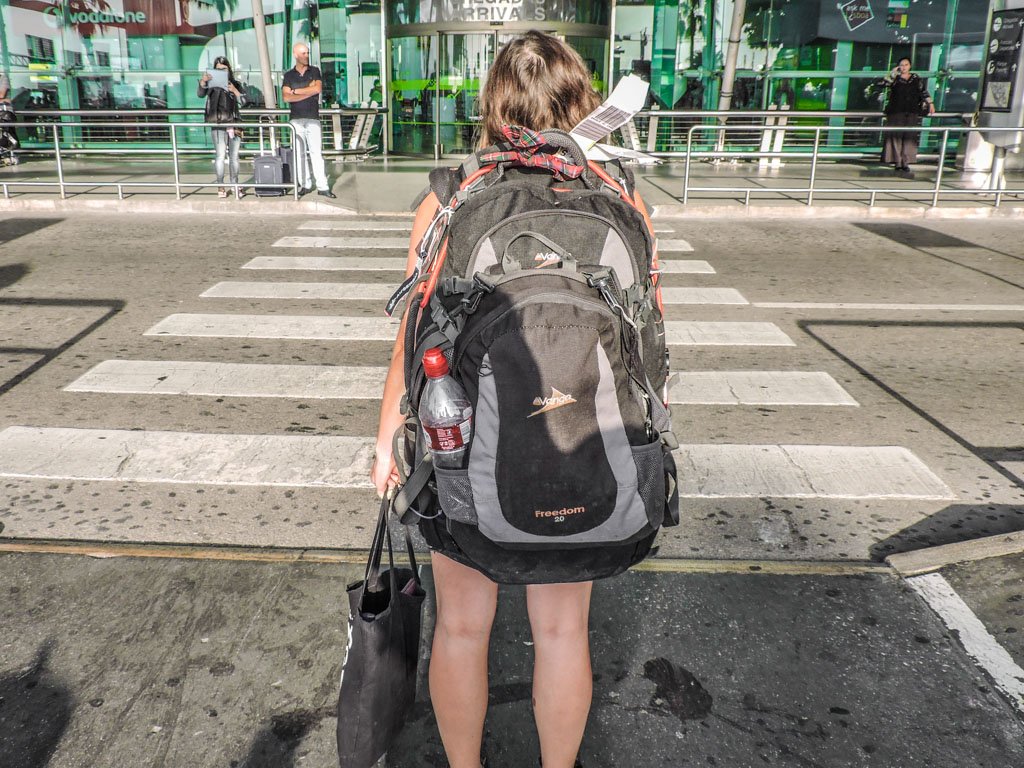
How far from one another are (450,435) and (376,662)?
69 cm

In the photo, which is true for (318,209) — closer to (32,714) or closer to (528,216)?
(32,714)

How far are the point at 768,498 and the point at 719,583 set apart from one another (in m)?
0.85

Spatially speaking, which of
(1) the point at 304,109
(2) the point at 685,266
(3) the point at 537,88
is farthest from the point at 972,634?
(1) the point at 304,109

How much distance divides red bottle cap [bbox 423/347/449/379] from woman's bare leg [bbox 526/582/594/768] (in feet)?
1.89

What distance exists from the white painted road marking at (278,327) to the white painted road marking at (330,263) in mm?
2012

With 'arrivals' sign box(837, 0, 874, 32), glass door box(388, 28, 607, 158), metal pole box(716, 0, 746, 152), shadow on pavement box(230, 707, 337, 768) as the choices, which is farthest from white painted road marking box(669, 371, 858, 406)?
'arrivals' sign box(837, 0, 874, 32)

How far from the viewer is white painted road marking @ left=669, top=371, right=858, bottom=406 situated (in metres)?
5.40

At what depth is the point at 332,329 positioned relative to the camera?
270 inches

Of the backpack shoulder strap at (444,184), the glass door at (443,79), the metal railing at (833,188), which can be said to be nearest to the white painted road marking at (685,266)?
the metal railing at (833,188)

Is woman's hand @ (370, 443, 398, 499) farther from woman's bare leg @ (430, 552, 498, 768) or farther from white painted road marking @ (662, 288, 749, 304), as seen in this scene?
white painted road marking @ (662, 288, 749, 304)

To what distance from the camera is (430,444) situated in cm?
179

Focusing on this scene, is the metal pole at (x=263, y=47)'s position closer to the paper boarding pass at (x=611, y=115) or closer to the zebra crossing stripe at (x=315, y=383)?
the zebra crossing stripe at (x=315, y=383)

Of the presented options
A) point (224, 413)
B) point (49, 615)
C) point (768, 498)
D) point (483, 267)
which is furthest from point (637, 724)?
point (224, 413)

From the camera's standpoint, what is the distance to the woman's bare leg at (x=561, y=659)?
202cm
